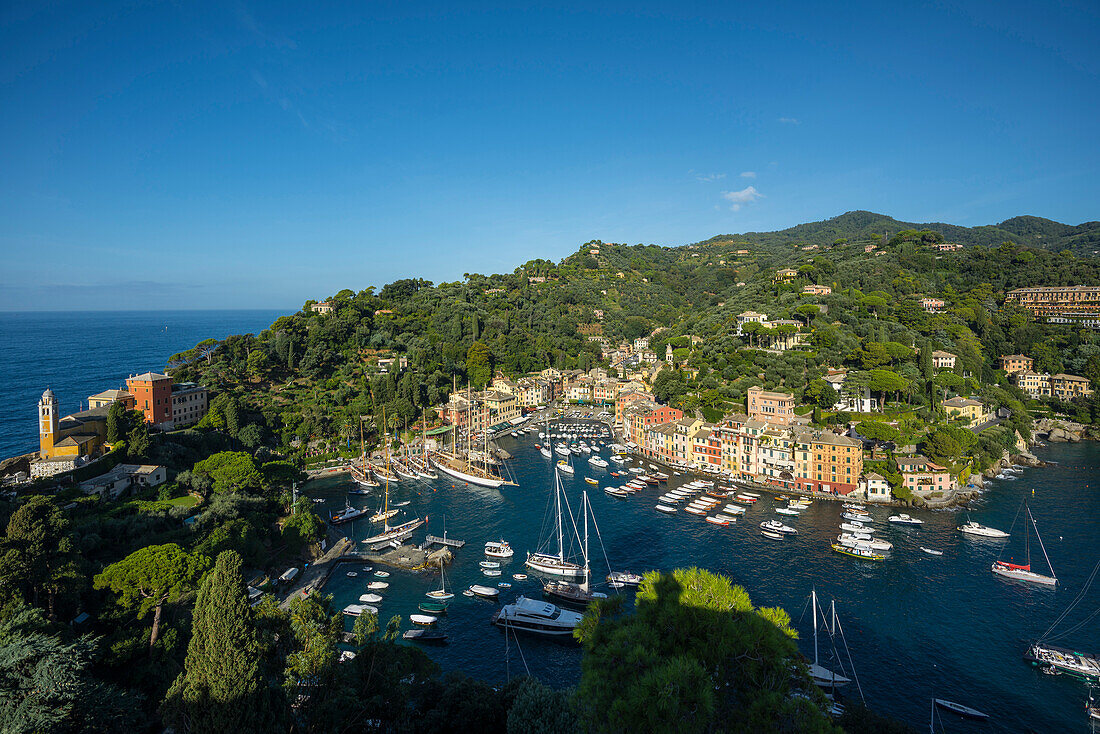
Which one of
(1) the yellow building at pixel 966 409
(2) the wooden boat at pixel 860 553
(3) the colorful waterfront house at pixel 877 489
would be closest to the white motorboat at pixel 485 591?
(2) the wooden boat at pixel 860 553

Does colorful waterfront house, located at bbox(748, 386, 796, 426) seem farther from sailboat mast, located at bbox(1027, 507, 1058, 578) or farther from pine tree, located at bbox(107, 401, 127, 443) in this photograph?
pine tree, located at bbox(107, 401, 127, 443)

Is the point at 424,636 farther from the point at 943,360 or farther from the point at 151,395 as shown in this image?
the point at 943,360

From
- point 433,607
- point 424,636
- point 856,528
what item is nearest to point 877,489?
point 856,528

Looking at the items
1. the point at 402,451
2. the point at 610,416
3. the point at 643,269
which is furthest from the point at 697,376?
the point at 643,269

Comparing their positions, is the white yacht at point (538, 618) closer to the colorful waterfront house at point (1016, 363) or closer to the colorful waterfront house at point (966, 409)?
the colorful waterfront house at point (966, 409)

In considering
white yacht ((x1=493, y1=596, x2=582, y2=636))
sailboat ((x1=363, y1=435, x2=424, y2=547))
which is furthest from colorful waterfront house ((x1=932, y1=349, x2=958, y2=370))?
sailboat ((x1=363, y1=435, x2=424, y2=547))
